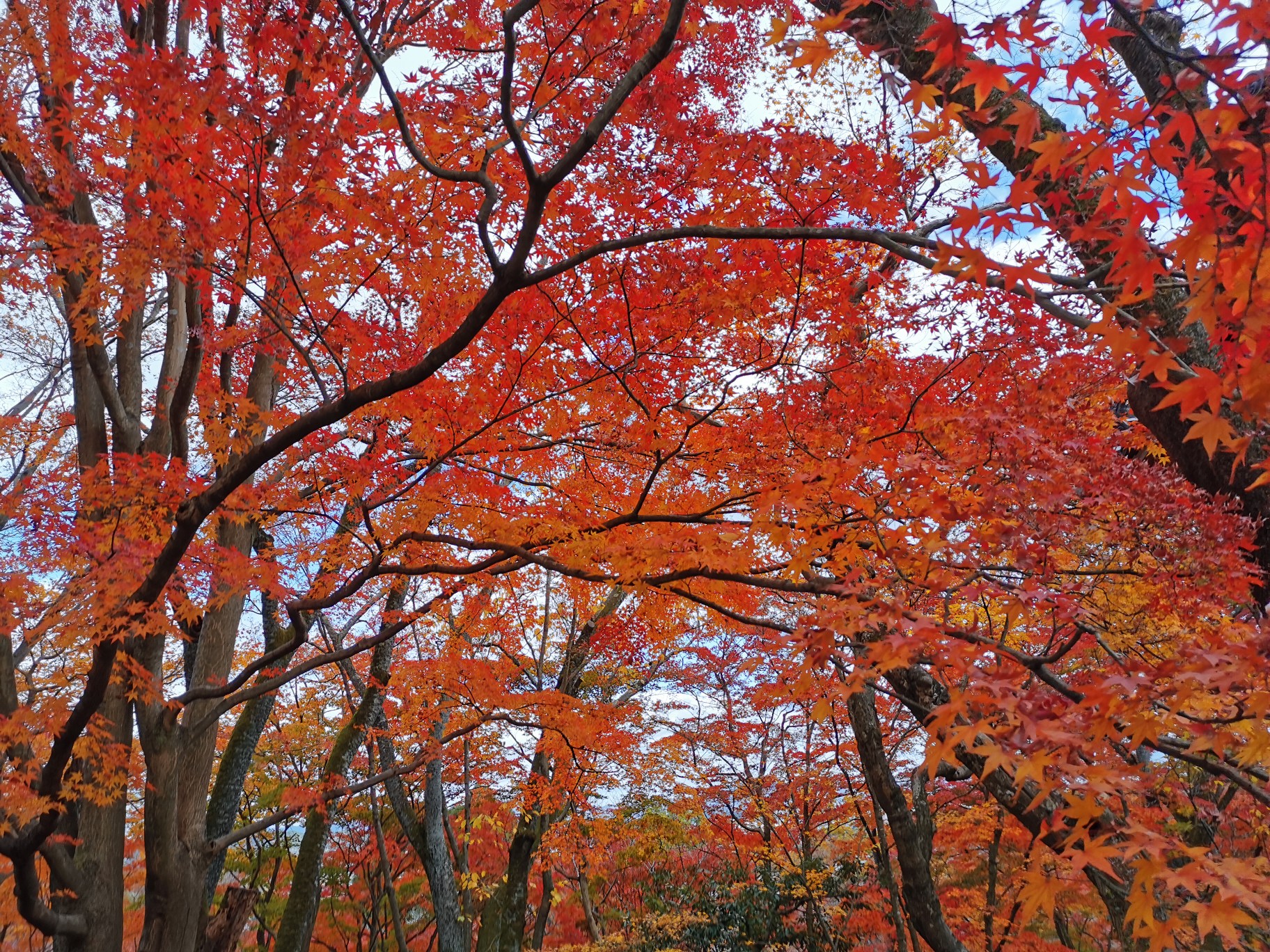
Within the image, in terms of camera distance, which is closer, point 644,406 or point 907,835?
point 644,406

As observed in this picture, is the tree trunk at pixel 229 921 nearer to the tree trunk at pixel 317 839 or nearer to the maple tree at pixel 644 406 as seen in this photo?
the maple tree at pixel 644 406

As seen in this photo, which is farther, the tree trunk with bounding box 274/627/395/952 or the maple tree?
the tree trunk with bounding box 274/627/395/952

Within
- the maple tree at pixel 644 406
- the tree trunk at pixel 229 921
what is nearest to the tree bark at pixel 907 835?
the maple tree at pixel 644 406

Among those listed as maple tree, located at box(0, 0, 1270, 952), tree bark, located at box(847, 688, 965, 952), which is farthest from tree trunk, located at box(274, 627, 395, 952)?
tree bark, located at box(847, 688, 965, 952)

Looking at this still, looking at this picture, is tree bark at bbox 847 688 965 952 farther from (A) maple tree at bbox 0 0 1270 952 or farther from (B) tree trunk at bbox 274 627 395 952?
(B) tree trunk at bbox 274 627 395 952

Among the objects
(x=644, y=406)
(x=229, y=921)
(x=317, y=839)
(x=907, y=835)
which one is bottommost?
(x=907, y=835)

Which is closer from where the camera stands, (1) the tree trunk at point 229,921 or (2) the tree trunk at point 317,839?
(1) the tree trunk at point 229,921

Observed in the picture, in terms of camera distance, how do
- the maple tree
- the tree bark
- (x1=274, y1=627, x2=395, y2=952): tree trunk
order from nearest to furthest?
1. the maple tree
2. the tree bark
3. (x1=274, y1=627, x2=395, y2=952): tree trunk

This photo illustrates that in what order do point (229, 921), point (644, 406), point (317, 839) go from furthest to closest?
point (317, 839) < point (229, 921) < point (644, 406)

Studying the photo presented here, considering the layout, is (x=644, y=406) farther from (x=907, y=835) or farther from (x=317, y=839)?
(x=317, y=839)

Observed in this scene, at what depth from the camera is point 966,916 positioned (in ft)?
35.0

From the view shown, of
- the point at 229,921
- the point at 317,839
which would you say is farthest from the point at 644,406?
the point at 317,839

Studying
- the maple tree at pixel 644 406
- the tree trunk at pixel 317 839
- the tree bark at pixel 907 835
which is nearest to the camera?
the maple tree at pixel 644 406

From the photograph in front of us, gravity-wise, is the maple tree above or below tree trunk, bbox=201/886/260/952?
above
